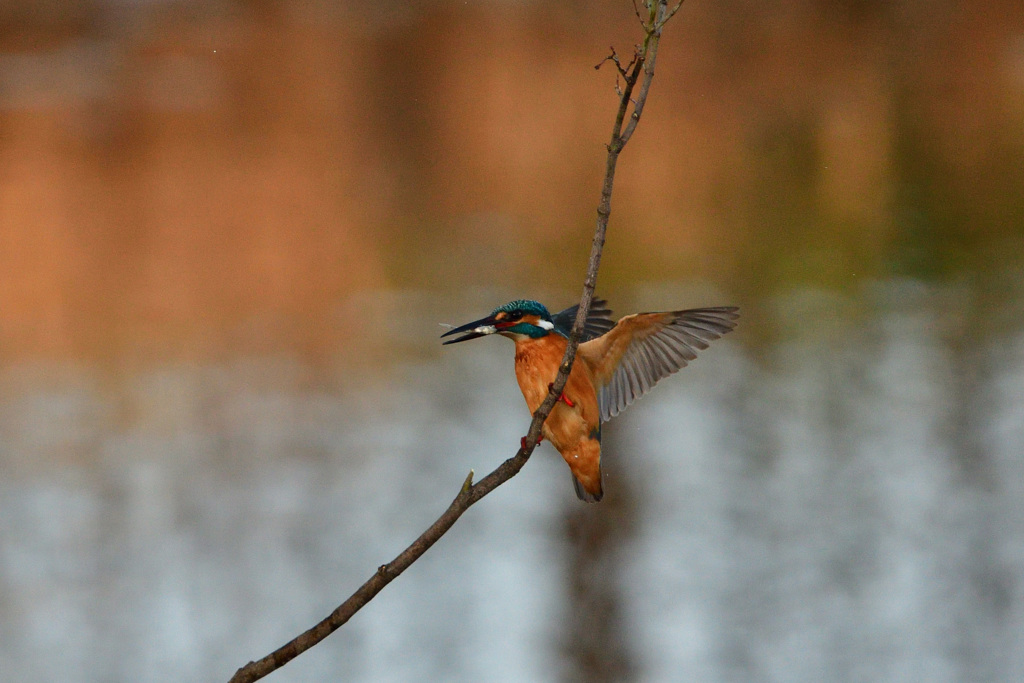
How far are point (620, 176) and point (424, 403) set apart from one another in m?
1.68

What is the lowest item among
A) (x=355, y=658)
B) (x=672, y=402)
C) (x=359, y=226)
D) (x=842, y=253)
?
(x=355, y=658)

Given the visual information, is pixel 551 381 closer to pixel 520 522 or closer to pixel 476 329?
pixel 476 329

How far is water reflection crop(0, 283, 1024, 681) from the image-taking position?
4242 millimetres

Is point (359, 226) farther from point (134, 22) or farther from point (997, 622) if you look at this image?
point (997, 622)

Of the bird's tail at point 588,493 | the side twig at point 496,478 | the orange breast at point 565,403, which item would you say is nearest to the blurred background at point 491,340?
the bird's tail at point 588,493

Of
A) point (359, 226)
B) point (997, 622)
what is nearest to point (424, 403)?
point (359, 226)

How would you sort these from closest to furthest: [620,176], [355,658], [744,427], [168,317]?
1. [355,658]
2. [744,427]
3. [168,317]
4. [620,176]

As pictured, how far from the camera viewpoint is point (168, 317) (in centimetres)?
506

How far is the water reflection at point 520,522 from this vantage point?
13.9 feet

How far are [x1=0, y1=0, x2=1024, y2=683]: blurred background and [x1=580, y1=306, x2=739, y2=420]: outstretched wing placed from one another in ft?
8.11

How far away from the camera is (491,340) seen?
5.11m

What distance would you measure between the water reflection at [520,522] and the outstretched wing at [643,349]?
96.8 inches

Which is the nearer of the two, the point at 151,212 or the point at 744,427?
the point at 744,427

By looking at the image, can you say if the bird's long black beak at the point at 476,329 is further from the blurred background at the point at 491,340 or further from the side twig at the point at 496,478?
the blurred background at the point at 491,340
